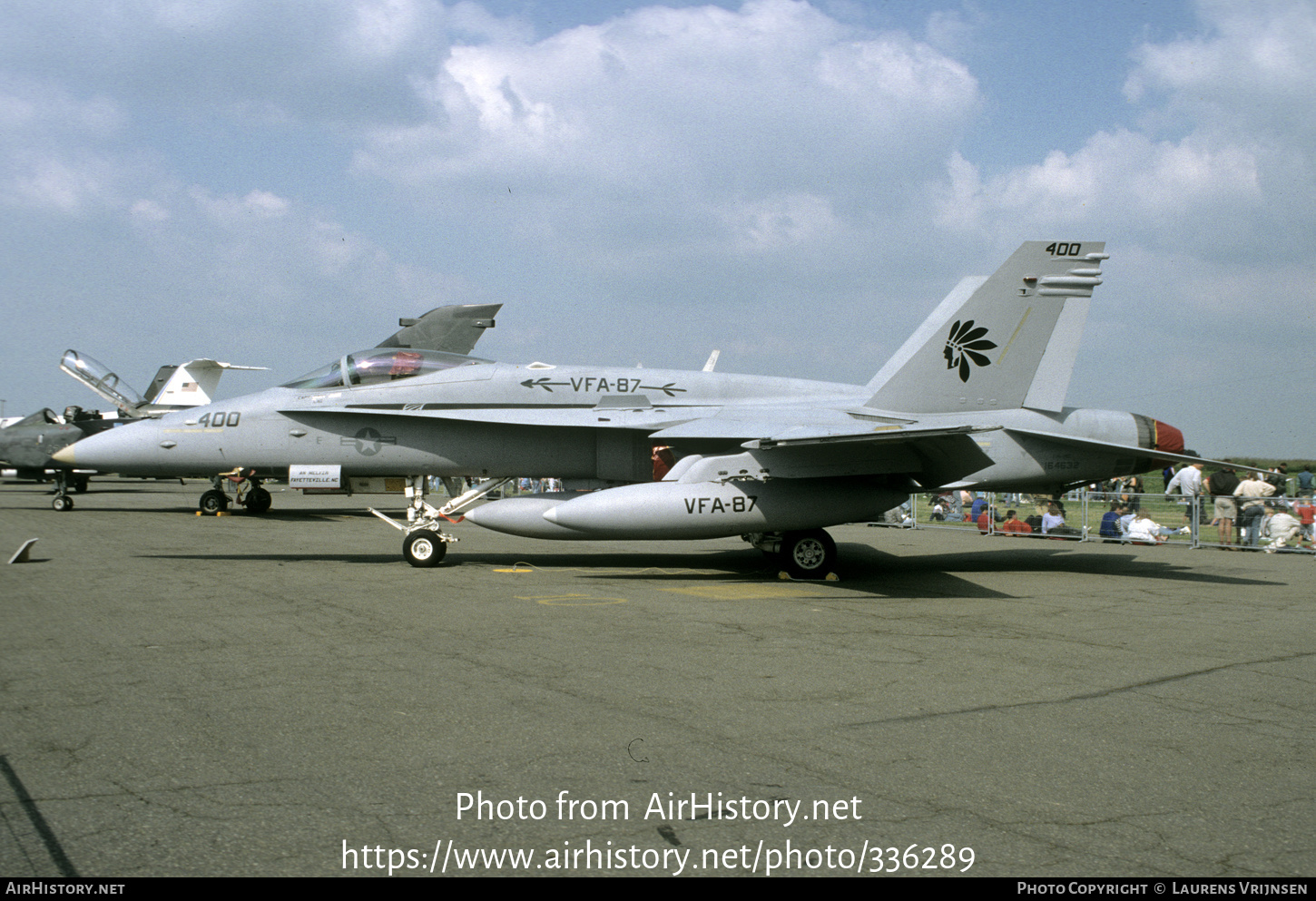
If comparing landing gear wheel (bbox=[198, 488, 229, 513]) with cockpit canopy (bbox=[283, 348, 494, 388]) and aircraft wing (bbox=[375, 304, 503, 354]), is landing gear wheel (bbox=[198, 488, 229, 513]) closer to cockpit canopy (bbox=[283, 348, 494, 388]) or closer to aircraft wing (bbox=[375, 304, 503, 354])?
aircraft wing (bbox=[375, 304, 503, 354])

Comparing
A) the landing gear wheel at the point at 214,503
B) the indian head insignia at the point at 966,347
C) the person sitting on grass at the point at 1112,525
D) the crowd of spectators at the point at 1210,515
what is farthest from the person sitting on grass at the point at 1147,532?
the landing gear wheel at the point at 214,503

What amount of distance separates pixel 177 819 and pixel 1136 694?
16.3 ft

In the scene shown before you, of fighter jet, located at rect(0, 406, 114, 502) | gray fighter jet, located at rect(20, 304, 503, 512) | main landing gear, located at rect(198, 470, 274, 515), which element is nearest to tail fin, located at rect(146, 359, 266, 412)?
gray fighter jet, located at rect(20, 304, 503, 512)

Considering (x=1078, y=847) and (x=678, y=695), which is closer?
(x=1078, y=847)

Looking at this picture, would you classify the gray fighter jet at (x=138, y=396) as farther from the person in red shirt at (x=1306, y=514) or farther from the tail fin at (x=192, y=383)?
the person in red shirt at (x=1306, y=514)

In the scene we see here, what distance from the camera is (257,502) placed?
22.6m

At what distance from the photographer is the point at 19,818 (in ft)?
10.6

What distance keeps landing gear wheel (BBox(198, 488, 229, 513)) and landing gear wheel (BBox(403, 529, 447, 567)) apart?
12.7 m

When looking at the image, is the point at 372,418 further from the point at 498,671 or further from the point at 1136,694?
the point at 1136,694

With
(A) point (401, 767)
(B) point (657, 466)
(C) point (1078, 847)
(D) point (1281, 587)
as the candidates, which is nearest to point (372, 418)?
(B) point (657, 466)

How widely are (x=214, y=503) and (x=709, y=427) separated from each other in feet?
52.3

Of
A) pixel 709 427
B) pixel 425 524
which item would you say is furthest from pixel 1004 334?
pixel 425 524

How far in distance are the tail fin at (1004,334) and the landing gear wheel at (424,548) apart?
19.7 feet

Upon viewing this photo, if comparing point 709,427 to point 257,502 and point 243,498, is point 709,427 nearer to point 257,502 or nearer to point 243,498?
point 257,502
